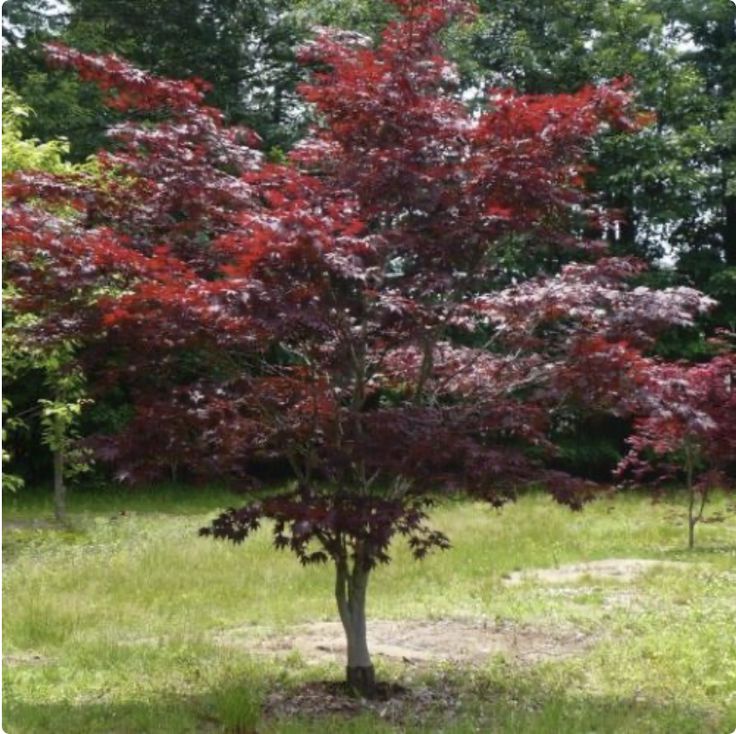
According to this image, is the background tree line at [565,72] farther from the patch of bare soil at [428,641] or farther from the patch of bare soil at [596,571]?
the patch of bare soil at [428,641]

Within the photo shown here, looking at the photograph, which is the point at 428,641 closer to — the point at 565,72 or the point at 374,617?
the point at 374,617

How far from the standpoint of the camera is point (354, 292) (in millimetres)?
4977

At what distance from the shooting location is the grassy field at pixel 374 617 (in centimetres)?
519

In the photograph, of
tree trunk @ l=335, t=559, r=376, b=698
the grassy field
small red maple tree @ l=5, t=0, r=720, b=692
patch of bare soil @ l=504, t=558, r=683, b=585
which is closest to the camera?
small red maple tree @ l=5, t=0, r=720, b=692

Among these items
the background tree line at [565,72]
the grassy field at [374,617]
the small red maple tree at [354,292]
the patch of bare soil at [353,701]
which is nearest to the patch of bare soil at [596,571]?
the grassy field at [374,617]

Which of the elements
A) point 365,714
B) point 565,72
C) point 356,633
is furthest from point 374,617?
point 565,72

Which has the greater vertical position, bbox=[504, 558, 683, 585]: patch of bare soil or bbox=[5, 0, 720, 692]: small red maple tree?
bbox=[5, 0, 720, 692]: small red maple tree

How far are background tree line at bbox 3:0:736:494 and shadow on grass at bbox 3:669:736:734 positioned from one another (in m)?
14.8

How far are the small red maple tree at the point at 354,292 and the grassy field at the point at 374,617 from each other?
78 centimetres

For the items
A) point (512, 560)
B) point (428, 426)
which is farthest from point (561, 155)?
point (512, 560)

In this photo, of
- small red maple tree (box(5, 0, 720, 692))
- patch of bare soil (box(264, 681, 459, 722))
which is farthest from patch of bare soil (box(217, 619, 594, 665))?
small red maple tree (box(5, 0, 720, 692))

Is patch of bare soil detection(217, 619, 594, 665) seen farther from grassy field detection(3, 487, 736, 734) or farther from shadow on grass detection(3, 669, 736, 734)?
shadow on grass detection(3, 669, 736, 734)

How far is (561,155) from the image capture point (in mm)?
5262

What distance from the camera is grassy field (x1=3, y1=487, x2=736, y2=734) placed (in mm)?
5188
